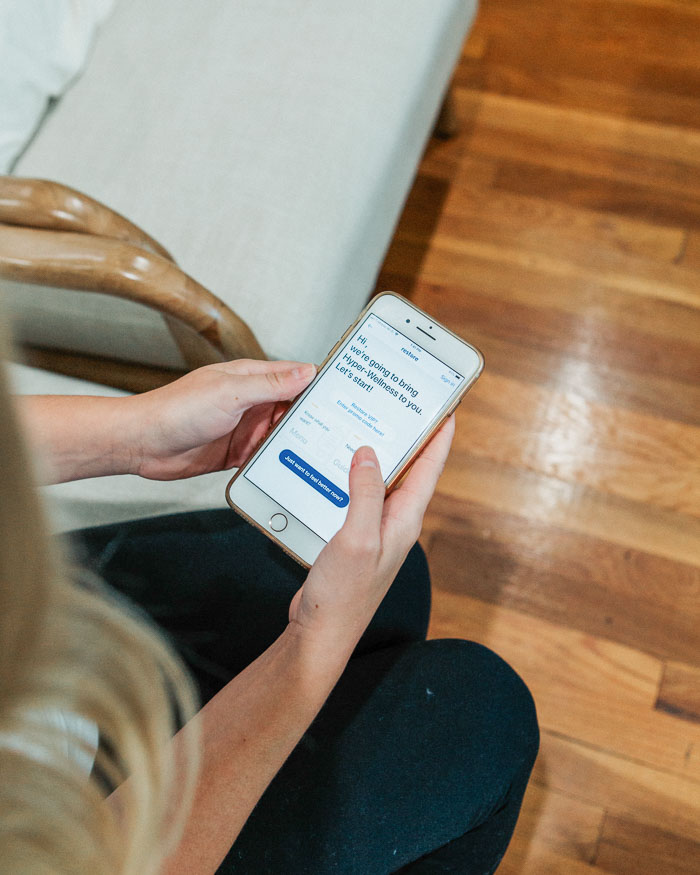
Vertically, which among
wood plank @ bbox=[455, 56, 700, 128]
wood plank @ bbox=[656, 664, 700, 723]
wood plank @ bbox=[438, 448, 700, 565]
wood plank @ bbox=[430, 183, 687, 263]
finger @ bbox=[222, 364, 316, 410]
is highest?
wood plank @ bbox=[455, 56, 700, 128]

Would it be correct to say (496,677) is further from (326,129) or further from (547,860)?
(326,129)

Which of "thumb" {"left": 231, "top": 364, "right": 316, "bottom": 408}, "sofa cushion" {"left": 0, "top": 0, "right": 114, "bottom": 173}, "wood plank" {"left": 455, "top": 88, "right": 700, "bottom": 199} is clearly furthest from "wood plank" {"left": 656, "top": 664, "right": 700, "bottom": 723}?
"sofa cushion" {"left": 0, "top": 0, "right": 114, "bottom": 173}

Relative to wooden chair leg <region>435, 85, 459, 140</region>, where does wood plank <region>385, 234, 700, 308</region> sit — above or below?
below

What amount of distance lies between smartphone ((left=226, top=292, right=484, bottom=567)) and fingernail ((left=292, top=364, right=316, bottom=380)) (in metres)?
0.03

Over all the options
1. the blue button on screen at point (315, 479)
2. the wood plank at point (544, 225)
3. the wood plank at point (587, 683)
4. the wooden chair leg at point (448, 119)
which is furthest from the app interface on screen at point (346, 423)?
the wooden chair leg at point (448, 119)

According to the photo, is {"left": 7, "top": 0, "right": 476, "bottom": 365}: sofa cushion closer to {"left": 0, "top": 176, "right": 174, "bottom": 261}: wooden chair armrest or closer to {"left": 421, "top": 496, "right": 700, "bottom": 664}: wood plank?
{"left": 0, "top": 176, "right": 174, "bottom": 261}: wooden chair armrest

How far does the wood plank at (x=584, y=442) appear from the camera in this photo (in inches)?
41.4

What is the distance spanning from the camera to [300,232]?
0.84 m

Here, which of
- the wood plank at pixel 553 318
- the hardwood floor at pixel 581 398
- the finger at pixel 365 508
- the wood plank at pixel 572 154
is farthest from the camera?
the wood plank at pixel 572 154

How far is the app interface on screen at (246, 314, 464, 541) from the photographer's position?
63cm

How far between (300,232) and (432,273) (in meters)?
0.46

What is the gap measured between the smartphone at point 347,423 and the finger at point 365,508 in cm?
9

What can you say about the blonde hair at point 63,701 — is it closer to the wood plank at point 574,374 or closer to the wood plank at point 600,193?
the wood plank at point 574,374

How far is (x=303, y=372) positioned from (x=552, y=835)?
654mm
